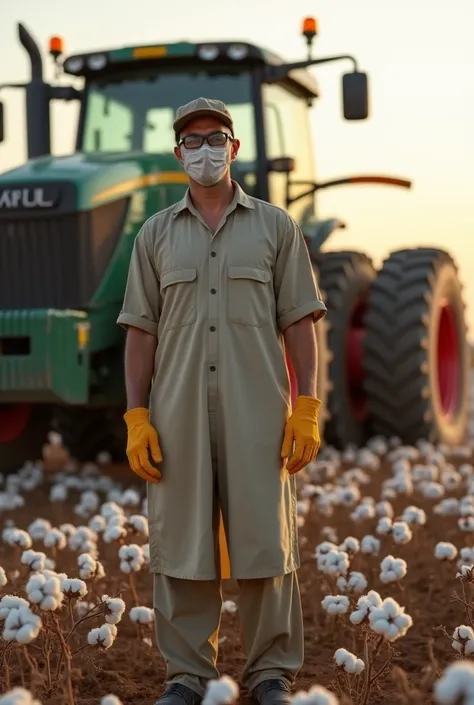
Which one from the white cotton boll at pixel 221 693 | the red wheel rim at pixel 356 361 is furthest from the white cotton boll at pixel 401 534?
the red wheel rim at pixel 356 361

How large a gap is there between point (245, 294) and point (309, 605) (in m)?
1.91

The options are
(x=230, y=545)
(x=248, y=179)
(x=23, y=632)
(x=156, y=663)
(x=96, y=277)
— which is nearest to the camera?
(x=23, y=632)

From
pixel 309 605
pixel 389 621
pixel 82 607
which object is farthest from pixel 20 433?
pixel 389 621

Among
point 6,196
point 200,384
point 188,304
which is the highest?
point 6,196

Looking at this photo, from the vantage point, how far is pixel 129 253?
298 inches

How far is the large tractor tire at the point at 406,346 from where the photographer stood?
30.6ft

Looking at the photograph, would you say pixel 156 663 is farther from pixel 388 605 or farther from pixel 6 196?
pixel 6 196

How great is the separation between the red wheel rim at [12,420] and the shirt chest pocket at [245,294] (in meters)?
5.03

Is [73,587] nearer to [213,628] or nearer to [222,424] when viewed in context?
[213,628]

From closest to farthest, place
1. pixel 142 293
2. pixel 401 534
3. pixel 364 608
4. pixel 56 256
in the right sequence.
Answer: pixel 364 608 → pixel 142 293 → pixel 401 534 → pixel 56 256

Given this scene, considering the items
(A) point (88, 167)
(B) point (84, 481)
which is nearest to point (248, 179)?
(A) point (88, 167)

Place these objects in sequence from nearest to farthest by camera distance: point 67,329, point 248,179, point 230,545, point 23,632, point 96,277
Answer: point 23,632, point 230,545, point 67,329, point 96,277, point 248,179

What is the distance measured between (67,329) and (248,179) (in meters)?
1.94

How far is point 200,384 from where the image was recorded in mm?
3709
